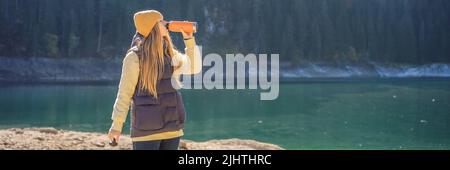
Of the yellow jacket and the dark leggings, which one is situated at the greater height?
the yellow jacket

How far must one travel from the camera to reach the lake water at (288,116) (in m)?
18.4

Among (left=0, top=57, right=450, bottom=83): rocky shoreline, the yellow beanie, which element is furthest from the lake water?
the yellow beanie

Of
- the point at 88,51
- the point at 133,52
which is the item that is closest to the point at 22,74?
the point at 88,51

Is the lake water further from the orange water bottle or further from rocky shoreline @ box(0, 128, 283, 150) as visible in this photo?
the orange water bottle

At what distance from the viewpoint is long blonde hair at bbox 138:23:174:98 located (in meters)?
4.07

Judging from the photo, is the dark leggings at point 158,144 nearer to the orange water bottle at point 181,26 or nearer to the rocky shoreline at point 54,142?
the orange water bottle at point 181,26

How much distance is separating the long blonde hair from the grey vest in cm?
4

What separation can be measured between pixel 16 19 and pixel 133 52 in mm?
61314

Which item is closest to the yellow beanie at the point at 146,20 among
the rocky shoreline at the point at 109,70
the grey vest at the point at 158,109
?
the grey vest at the point at 158,109

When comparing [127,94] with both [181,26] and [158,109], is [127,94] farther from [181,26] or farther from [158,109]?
[181,26]

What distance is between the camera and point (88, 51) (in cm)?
6016

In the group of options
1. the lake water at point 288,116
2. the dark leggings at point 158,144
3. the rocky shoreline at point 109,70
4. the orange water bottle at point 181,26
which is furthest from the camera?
the rocky shoreline at point 109,70

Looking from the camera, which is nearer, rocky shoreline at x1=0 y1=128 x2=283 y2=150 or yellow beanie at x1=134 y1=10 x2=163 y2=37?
yellow beanie at x1=134 y1=10 x2=163 y2=37
